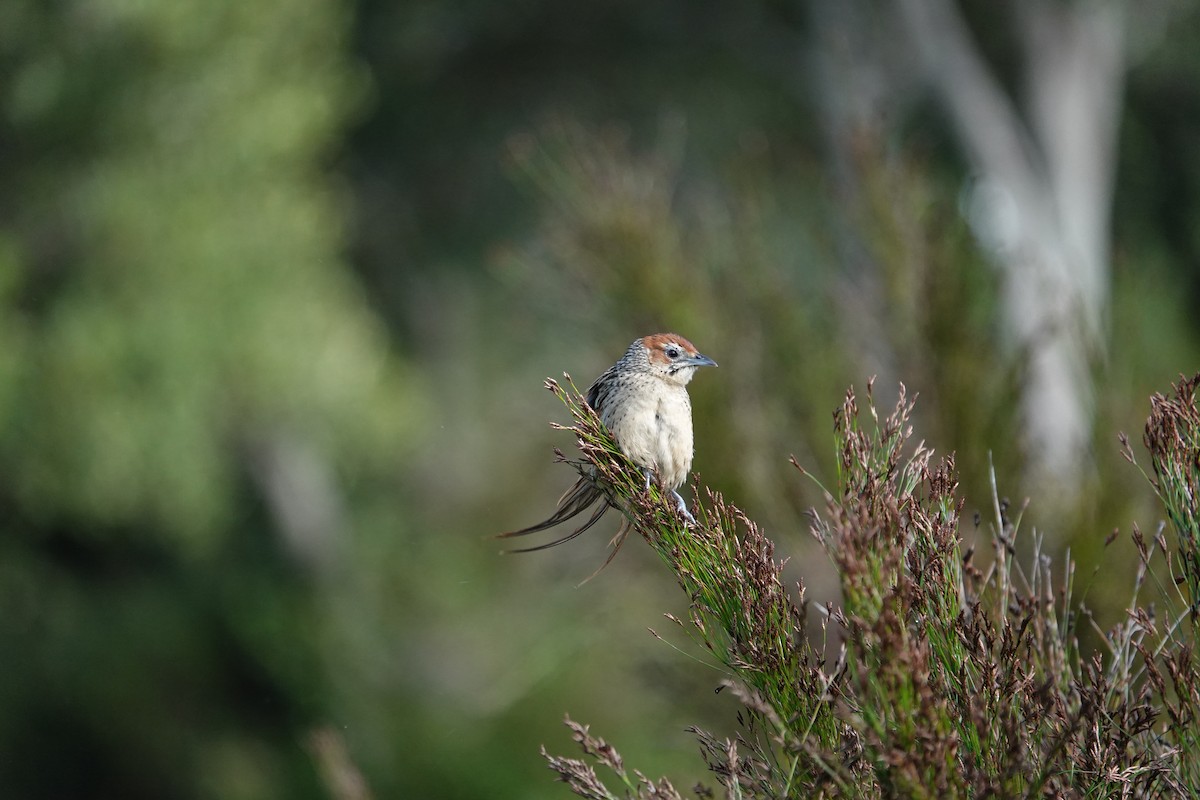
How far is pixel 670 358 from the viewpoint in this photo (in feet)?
7.58

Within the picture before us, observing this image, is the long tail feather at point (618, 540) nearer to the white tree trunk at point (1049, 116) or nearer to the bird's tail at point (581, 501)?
the bird's tail at point (581, 501)

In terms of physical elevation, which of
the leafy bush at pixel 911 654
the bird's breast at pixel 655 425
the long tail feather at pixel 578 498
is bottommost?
the leafy bush at pixel 911 654

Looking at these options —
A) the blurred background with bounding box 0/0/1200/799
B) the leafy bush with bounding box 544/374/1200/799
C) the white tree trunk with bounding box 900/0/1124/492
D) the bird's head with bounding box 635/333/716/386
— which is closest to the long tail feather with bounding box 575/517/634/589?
the leafy bush with bounding box 544/374/1200/799

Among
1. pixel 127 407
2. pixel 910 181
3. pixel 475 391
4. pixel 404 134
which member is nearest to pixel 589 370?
pixel 910 181

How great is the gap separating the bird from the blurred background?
0.76 meters

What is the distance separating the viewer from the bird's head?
7.51 feet

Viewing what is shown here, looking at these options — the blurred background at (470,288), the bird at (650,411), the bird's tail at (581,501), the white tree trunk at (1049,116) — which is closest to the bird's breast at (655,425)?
the bird at (650,411)

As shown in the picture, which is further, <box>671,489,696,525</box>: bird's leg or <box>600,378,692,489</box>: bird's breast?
<box>600,378,692,489</box>: bird's breast

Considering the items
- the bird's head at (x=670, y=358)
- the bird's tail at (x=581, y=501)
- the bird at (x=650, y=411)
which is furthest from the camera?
the bird's head at (x=670, y=358)

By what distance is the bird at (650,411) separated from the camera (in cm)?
208

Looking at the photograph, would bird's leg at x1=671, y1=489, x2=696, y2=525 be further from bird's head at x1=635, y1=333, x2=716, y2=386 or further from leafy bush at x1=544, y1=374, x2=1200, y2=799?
bird's head at x1=635, y1=333, x2=716, y2=386

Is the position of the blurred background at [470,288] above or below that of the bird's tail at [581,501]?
above

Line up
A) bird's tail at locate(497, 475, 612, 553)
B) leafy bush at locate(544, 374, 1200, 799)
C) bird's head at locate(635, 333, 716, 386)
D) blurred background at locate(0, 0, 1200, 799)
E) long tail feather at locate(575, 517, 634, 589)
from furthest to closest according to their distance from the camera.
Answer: blurred background at locate(0, 0, 1200, 799) → bird's head at locate(635, 333, 716, 386) → bird's tail at locate(497, 475, 612, 553) → long tail feather at locate(575, 517, 634, 589) → leafy bush at locate(544, 374, 1200, 799)

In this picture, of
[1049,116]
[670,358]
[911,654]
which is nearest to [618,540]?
[911,654]
